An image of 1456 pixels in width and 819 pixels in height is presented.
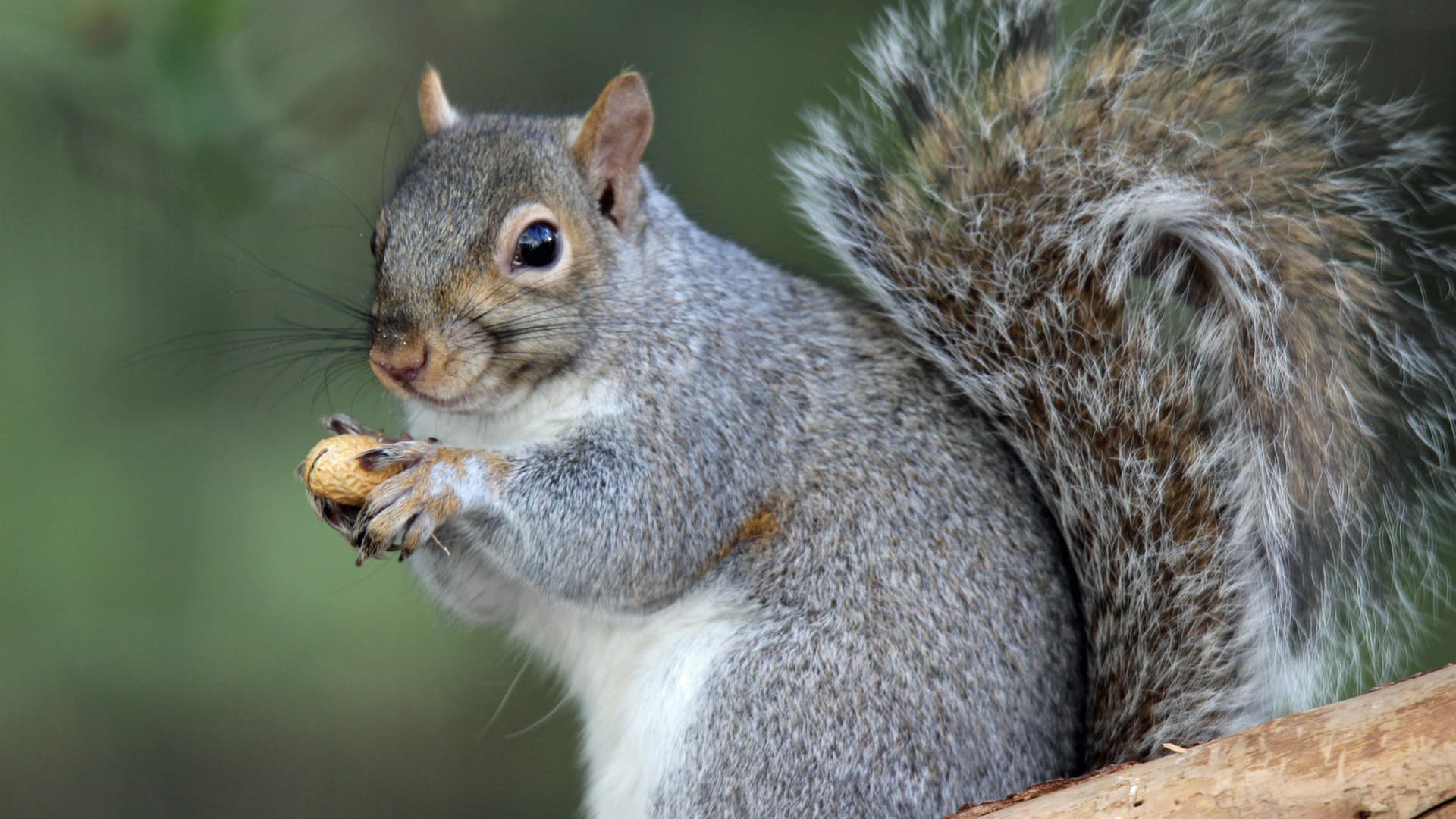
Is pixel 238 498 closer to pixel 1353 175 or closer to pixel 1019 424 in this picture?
pixel 1019 424

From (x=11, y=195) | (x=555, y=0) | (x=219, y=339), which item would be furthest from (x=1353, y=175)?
(x=11, y=195)

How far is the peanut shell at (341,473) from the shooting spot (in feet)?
5.17

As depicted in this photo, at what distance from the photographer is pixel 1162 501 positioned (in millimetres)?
1648

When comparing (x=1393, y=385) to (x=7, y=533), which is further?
(x=7, y=533)

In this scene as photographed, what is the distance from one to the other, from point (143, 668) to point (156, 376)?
23.5 inches

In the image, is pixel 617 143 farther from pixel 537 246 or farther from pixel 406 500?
pixel 406 500

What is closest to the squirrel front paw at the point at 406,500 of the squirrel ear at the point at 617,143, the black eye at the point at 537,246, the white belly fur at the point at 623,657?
the white belly fur at the point at 623,657

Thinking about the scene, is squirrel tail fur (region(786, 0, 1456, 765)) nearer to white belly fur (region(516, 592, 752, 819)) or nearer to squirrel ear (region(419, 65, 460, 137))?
white belly fur (region(516, 592, 752, 819))

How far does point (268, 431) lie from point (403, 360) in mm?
1178

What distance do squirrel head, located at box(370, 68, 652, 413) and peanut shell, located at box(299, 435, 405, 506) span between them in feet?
0.33

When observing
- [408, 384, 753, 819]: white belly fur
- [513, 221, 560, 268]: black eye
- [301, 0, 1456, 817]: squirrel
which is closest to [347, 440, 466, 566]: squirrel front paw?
[301, 0, 1456, 817]: squirrel

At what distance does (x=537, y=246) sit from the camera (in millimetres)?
1720

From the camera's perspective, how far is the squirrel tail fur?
1.60m

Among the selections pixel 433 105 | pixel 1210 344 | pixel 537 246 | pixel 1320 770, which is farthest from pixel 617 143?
pixel 1320 770
